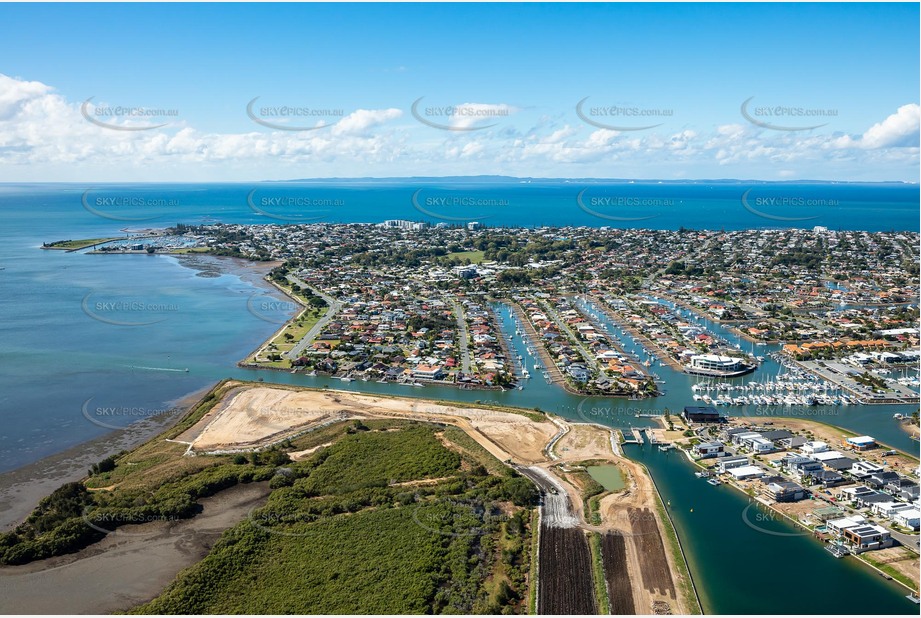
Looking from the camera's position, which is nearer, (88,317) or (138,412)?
(138,412)

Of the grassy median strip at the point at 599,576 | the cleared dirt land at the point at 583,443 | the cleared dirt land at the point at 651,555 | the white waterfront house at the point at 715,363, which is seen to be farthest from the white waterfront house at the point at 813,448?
the grassy median strip at the point at 599,576

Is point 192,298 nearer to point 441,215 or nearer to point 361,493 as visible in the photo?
point 361,493

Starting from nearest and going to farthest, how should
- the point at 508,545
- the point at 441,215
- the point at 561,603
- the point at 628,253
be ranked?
the point at 561,603
the point at 508,545
the point at 628,253
the point at 441,215

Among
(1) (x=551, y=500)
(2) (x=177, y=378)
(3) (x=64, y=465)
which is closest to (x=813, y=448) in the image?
(1) (x=551, y=500)

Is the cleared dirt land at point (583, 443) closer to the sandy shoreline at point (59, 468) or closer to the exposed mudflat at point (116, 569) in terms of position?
the exposed mudflat at point (116, 569)

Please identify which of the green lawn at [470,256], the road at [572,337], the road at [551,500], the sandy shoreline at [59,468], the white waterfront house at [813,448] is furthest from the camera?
the green lawn at [470,256]

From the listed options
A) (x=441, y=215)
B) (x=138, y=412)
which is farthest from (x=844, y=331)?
(x=441, y=215)
